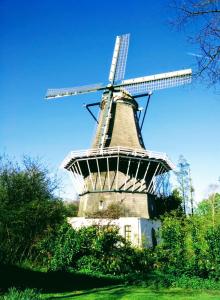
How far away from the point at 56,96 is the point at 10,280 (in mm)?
17573

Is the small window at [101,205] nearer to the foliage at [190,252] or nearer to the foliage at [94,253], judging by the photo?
the foliage at [94,253]

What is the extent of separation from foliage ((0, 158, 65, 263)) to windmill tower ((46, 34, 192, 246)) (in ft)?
13.1

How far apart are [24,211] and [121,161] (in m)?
9.04

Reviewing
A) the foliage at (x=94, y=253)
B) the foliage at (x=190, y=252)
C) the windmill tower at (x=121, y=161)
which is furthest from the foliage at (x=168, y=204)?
the foliage at (x=190, y=252)

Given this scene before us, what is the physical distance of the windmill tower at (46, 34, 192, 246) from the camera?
877 inches

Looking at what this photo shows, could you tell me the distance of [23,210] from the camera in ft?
51.1

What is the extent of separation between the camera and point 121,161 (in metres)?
23.0

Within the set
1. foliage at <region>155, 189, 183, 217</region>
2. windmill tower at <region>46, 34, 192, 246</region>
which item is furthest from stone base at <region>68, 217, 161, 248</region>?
foliage at <region>155, 189, 183, 217</region>

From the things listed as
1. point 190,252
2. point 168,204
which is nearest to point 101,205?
point 190,252

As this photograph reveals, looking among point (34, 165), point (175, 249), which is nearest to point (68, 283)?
point (175, 249)

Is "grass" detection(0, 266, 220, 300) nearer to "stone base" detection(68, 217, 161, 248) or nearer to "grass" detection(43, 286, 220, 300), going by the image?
"grass" detection(43, 286, 220, 300)

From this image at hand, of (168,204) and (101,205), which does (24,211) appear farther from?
(168,204)

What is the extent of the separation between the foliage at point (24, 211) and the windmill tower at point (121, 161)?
4.00 meters

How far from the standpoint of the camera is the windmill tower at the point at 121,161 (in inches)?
877
